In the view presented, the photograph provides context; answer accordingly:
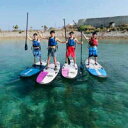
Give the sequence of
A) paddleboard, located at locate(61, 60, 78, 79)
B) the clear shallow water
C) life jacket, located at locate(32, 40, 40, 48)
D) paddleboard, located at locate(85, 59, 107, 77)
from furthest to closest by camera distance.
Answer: life jacket, located at locate(32, 40, 40, 48)
paddleboard, located at locate(85, 59, 107, 77)
paddleboard, located at locate(61, 60, 78, 79)
the clear shallow water

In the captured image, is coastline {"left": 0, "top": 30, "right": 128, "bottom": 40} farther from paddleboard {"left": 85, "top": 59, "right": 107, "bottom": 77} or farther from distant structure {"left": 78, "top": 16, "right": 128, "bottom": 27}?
paddleboard {"left": 85, "top": 59, "right": 107, "bottom": 77}

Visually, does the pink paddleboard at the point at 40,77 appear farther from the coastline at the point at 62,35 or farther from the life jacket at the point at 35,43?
the coastline at the point at 62,35

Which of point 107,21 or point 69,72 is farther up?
point 107,21

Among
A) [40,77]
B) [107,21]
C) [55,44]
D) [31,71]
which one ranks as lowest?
[40,77]

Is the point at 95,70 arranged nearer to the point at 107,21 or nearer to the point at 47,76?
the point at 47,76

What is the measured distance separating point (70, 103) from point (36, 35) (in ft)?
22.8

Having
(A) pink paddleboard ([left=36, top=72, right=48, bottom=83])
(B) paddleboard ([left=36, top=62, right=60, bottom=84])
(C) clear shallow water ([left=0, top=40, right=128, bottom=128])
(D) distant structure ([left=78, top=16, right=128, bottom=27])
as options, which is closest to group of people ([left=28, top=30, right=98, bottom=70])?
(B) paddleboard ([left=36, top=62, right=60, bottom=84])

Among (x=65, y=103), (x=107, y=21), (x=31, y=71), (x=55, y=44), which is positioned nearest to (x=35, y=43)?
(x=55, y=44)

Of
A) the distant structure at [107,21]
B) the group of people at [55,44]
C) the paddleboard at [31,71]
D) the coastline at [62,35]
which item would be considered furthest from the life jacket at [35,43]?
the distant structure at [107,21]

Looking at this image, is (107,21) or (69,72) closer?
(69,72)

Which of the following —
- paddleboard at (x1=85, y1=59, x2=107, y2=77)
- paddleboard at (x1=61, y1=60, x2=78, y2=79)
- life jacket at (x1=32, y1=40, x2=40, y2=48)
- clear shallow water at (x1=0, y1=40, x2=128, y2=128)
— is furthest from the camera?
life jacket at (x1=32, y1=40, x2=40, y2=48)

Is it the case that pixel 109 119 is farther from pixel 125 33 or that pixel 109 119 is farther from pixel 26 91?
pixel 125 33

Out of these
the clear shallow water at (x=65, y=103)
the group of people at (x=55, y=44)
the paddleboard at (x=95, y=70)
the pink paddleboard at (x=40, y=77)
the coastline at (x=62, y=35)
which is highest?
the coastline at (x=62, y=35)

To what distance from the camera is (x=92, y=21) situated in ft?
377
